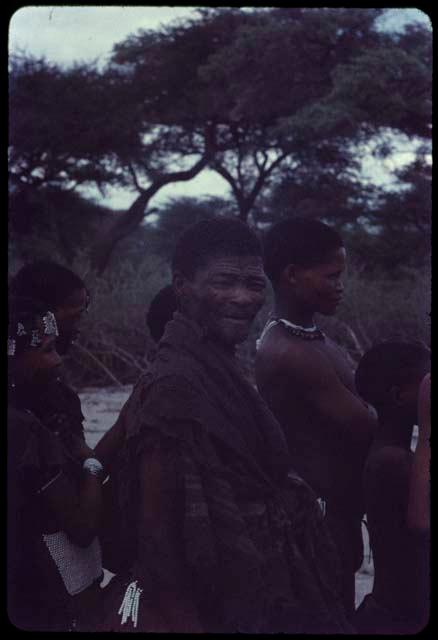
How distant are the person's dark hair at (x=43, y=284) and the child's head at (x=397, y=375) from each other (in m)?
0.78

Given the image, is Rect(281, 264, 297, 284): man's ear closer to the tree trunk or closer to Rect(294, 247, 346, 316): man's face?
Rect(294, 247, 346, 316): man's face

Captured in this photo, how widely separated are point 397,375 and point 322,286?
31 centimetres

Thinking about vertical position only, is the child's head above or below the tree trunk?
below

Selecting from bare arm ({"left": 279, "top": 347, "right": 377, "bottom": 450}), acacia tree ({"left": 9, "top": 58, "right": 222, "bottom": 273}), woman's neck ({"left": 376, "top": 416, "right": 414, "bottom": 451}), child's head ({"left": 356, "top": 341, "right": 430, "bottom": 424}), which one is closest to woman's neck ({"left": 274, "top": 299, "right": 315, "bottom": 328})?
bare arm ({"left": 279, "top": 347, "right": 377, "bottom": 450})

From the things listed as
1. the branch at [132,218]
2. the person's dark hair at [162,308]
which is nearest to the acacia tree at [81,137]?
the branch at [132,218]

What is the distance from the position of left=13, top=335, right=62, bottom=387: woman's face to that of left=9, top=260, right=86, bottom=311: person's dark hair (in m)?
0.24

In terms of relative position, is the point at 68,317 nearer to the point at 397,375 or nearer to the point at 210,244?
the point at 210,244

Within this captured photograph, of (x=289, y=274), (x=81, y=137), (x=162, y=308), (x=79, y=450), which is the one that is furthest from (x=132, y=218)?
(x=79, y=450)

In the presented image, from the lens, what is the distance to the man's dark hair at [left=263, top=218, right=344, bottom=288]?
229 centimetres

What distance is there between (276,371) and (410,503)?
1.70 ft

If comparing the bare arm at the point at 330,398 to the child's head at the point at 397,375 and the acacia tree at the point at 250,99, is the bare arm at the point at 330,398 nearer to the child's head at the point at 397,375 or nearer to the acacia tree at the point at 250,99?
the child's head at the point at 397,375

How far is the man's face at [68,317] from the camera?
207 centimetres
